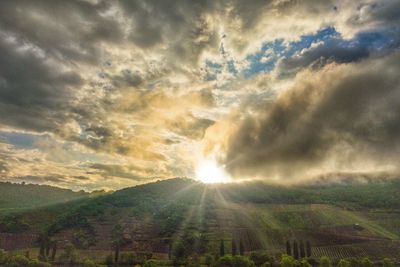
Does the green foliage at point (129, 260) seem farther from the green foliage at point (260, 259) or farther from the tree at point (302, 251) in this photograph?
the tree at point (302, 251)

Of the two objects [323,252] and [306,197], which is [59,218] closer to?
[323,252]

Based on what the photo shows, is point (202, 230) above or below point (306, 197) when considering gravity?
below

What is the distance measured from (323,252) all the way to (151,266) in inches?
2340

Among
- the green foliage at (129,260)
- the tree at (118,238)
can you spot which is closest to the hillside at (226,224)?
the tree at (118,238)

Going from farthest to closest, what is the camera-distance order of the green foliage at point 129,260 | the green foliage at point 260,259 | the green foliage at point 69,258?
the green foliage at point 129,260, the green foliage at point 260,259, the green foliage at point 69,258

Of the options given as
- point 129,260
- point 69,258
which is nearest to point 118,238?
point 129,260

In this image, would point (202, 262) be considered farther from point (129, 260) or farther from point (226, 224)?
point (226, 224)

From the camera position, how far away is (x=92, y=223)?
14650cm

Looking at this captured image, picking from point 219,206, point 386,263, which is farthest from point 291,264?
point 219,206

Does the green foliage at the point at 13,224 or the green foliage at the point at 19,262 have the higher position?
the green foliage at the point at 13,224

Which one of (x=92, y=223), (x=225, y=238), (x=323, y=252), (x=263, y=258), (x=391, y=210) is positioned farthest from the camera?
(x=391, y=210)

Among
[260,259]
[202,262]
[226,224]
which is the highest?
[226,224]

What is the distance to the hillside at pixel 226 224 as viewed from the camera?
112m

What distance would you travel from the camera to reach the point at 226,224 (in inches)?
5640
